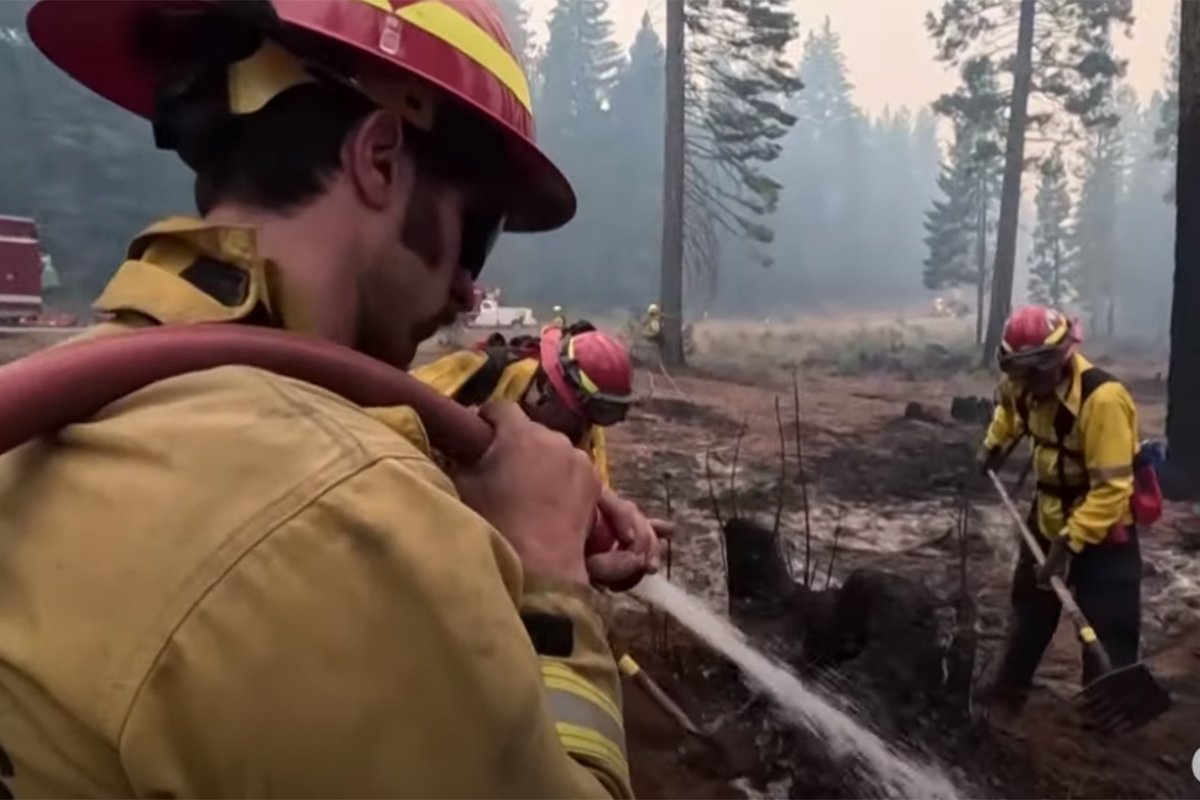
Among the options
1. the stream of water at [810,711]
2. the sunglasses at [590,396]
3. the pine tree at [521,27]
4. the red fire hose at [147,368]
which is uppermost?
the pine tree at [521,27]

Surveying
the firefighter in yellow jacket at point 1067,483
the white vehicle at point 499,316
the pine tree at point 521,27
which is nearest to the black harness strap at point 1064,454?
the firefighter in yellow jacket at point 1067,483

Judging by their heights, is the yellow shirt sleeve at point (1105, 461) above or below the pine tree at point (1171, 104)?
below

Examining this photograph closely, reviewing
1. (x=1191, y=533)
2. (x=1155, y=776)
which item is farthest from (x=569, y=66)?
(x=1155, y=776)

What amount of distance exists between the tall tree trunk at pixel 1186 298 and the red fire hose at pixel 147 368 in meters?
2.70

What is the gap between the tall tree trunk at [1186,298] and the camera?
276 centimetres

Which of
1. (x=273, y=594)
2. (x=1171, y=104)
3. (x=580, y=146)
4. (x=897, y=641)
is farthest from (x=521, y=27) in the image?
(x=273, y=594)

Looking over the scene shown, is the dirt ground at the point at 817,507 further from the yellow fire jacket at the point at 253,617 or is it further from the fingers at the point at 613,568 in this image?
the yellow fire jacket at the point at 253,617

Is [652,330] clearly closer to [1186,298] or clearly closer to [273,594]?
[1186,298]

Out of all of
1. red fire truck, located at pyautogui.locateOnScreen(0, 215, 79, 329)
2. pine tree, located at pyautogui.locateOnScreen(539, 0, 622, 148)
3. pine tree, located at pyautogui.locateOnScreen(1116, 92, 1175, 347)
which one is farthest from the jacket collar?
pine tree, located at pyautogui.locateOnScreen(1116, 92, 1175, 347)

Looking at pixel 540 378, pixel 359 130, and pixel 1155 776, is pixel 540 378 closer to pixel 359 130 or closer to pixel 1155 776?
pixel 1155 776

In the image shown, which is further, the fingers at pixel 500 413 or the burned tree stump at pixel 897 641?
the burned tree stump at pixel 897 641

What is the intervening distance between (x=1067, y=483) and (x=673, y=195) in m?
1.45

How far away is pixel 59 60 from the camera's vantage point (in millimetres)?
1004

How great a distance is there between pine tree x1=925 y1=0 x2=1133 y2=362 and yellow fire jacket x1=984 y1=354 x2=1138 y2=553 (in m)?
0.36
